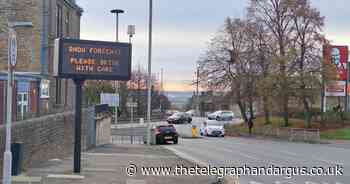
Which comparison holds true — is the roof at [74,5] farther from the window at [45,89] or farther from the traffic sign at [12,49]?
the traffic sign at [12,49]

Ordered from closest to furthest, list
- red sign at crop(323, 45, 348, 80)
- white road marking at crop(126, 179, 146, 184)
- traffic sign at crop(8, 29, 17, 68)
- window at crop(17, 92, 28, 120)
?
traffic sign at crop(8, 29, 17, 68) < white road marking at crop(126, 179, 146, 184) < window at crop(17, 92, 28, 120) < red sign at crop(323, 45, 348, 80)

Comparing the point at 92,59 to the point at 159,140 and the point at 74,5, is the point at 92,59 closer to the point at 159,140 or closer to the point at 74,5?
the point at 159,140

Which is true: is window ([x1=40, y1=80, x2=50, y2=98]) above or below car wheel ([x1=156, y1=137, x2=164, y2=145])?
above

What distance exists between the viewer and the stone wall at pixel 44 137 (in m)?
15.8

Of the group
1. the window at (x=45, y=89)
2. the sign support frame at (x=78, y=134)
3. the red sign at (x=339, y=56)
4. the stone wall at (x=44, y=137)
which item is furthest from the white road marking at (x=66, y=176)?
the red sign at (x=339, y=56)

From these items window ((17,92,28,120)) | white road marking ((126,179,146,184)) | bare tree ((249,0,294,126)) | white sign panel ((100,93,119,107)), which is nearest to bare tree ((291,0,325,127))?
bare tree ((249,0,294,126))

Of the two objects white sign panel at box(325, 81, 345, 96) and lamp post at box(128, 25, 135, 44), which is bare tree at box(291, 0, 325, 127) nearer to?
white sign panel at box(325, 81, 345, 96)

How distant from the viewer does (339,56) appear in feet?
174

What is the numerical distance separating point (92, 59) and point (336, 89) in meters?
40.1

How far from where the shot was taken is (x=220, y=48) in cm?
6269

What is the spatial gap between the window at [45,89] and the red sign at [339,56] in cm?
2624

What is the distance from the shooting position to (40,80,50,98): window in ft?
A: 118

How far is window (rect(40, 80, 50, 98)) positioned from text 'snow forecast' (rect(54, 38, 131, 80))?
827 inches

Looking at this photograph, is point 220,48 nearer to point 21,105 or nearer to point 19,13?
point 19,13
